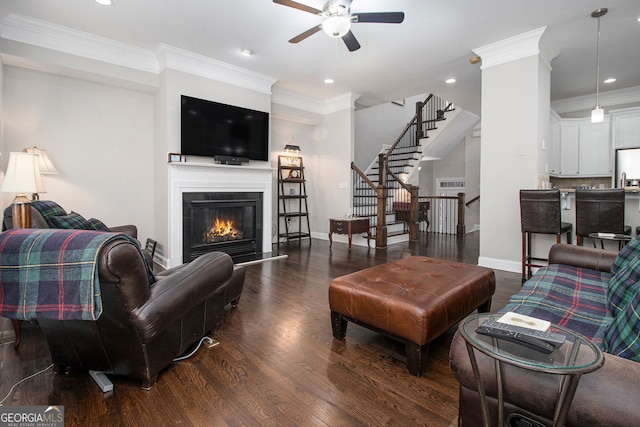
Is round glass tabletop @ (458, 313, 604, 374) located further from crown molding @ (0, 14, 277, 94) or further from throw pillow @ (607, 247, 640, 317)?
crown molding @ (0, 14, 277, 94)

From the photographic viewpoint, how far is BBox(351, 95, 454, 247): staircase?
19.1 ft

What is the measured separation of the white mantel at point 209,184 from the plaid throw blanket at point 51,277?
2940mm

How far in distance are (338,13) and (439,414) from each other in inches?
114

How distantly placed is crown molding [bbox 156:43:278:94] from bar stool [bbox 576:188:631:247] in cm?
452

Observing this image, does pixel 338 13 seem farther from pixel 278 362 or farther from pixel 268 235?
pixel 268 235

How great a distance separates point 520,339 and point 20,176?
3264mm

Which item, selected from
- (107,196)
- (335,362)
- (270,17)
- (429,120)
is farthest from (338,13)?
(429,120)

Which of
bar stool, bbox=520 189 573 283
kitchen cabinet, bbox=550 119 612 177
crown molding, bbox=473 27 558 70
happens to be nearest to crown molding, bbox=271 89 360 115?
crown molding, bbox=473 27 558 70

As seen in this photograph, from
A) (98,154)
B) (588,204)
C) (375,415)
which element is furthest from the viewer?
(98,154)

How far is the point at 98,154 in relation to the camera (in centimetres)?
426

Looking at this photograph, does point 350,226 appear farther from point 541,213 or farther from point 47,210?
point 47,210

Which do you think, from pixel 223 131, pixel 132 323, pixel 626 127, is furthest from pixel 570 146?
pixel 132 323

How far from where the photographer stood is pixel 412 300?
1824 mm

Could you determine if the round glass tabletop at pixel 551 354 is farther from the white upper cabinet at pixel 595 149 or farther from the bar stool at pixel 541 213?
the white upper cabinet at pixel 595 149
